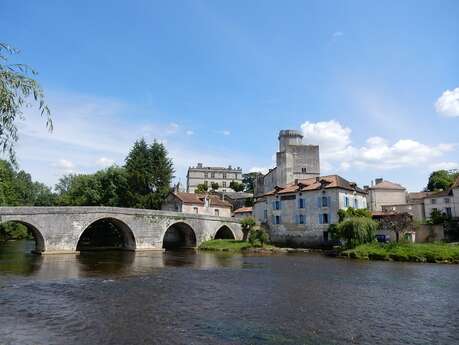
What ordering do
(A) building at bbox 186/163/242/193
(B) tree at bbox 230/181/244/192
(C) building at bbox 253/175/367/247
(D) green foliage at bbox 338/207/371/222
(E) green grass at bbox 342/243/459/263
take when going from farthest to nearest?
(A) building at bbox 186/163/242/193, (B) tree at bbox 230/181/244/192, (C) building at bbox 253/175/367/247, (D) green foliage at bbox 338/207/371/222, (E) green grass at bbox 342/243/459/263

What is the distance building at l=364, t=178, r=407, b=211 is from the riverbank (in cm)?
1650

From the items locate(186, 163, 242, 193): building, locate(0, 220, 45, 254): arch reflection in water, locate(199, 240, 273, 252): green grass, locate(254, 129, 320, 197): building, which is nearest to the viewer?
locate(0, 220, 45, 254): arch reflection in water

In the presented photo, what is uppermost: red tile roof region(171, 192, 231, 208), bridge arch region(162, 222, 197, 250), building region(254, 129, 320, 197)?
building region(254, 129, 320, 197)

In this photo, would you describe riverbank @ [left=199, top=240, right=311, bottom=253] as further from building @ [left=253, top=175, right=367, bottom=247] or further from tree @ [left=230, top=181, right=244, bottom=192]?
tree @ [left=230, top=181, right=244, bottom=192]

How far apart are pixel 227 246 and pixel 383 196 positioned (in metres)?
23.4

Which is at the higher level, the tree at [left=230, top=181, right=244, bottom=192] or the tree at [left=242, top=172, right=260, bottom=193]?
the tree at [left=242, top=172, right=260, bottom=193]

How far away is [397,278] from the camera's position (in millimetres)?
19719

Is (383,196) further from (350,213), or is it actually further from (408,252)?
(408,252)

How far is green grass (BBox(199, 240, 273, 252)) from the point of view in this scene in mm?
39250

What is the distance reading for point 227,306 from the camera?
13375mm

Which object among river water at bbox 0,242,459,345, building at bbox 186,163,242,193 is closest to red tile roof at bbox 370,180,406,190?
river water at bbox 0,242,459,345

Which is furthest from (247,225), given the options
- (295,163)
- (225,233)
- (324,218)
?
(295,163)

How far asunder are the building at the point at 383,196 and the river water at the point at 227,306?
28830mm

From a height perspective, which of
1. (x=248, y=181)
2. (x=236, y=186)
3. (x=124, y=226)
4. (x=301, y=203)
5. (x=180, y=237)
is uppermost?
(x=248, y=181)
